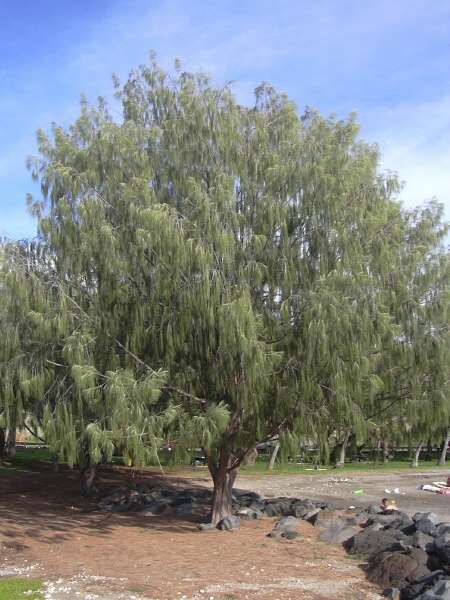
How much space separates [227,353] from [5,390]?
4.62m

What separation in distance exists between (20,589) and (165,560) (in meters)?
2.92

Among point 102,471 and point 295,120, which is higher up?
point 295,120

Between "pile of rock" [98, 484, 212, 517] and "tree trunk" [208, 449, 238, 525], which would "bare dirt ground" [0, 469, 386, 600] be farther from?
"pile of rock" [98, 484, 212, 517]

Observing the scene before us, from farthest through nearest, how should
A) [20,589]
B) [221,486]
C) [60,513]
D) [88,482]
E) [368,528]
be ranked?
[88,482]
[60,513]
[221,486]
[368,528]
[20,589]

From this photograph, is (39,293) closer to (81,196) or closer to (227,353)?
(81,196)

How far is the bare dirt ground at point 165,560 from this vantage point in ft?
30.2

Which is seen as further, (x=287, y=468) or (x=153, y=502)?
(x=287, y=468)

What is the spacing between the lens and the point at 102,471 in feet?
92.6

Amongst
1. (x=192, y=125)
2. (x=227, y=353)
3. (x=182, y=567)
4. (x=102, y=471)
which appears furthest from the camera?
(x=102, y=471)

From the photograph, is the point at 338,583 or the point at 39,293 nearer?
the point at 338,583

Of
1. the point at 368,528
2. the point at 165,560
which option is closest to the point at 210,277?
the point at 165,560

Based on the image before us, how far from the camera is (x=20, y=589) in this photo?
901 cm

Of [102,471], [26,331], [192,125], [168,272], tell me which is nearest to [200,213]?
[168,272]

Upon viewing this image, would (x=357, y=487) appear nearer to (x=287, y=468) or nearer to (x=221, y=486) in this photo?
(x=287, y=468)
